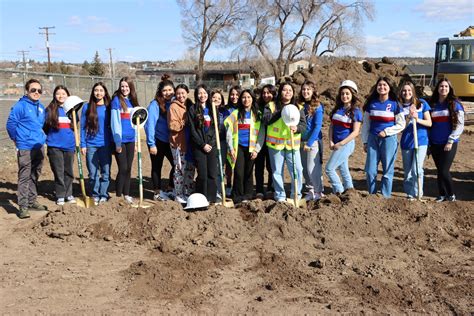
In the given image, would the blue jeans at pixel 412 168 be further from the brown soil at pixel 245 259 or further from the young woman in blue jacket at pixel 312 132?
the young woman in blue jacket at pixel 312 132

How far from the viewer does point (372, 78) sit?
655 inches

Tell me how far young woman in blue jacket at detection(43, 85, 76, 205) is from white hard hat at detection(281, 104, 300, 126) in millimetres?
3097

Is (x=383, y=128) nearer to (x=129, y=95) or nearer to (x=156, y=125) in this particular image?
(x=156, y=125)

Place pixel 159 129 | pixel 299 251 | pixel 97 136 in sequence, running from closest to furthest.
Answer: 1. pixel 299 251
2. pixel 97 136
3. pixel 159 129

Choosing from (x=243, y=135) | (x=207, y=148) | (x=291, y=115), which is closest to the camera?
(x=291, y=115)

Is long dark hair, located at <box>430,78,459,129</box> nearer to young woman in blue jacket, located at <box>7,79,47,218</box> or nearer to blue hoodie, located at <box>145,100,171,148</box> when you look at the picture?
blue hoodie, located at <box>145,100,171,148</box>

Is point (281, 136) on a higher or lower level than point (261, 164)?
higher

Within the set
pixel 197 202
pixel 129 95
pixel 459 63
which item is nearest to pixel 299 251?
pixel 197 202

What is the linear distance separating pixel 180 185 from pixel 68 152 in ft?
5.56

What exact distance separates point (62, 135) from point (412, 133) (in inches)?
194

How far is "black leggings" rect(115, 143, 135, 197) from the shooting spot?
7.08 meters

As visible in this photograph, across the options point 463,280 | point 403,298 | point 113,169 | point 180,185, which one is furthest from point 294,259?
point 113,169

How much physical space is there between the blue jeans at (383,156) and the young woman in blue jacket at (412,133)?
25 centimetres

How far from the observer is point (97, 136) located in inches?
275
